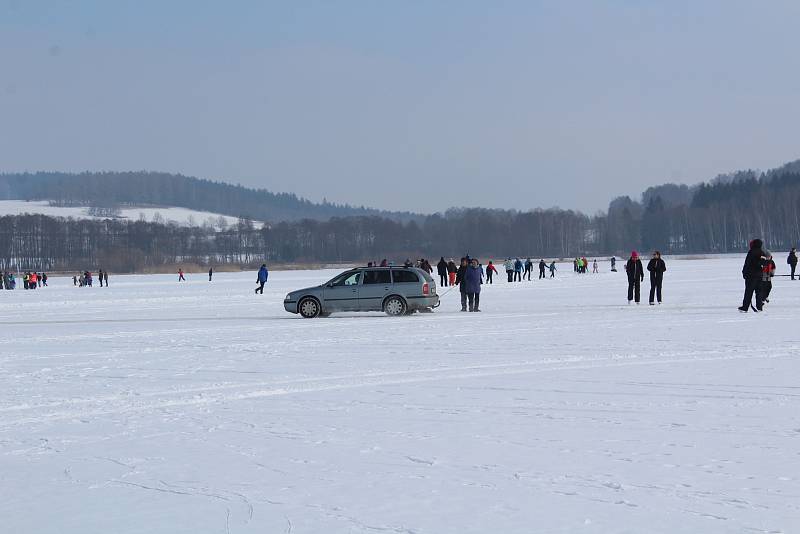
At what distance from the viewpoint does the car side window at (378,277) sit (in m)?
25.4

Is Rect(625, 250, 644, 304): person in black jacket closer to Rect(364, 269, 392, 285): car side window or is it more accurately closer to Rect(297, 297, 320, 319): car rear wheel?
Rect(364, 269, 392, 285): car side window

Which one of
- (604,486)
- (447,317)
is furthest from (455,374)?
(447,317)

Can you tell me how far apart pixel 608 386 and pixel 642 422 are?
239cm

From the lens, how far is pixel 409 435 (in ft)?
28.4

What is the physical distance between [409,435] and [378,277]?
16928 millimetres

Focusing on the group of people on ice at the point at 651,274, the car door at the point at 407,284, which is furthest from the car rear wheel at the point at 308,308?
the group of people on ice at the point at 651,274

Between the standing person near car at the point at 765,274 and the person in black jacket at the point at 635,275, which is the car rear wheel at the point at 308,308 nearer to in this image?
the person in black jacket at the point at 635,275

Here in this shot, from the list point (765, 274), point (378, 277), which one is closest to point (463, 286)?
point (378, 277)

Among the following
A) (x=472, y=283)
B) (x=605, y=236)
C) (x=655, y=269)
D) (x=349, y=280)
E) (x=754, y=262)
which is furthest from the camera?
(x=605, y=236)

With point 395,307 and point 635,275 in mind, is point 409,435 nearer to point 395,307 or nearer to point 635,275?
point 395,307

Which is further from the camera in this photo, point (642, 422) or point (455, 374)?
point (455, 374)

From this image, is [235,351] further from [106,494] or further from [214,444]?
[106,494]

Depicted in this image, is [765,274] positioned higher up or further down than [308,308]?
higher up

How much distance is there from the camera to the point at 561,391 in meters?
11.0
